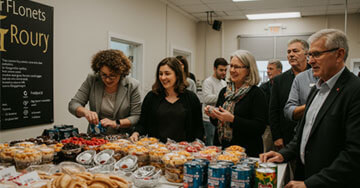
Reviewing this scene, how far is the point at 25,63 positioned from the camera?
3051mm

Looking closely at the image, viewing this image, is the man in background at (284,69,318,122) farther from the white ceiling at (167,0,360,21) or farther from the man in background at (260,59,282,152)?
the white ceiling at (167,0,360,21)

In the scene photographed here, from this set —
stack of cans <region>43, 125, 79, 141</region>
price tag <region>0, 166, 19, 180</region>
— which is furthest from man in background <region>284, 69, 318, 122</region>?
price tag <region>0, 166, 19, 180</region>

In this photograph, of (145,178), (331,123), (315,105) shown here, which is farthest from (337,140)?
(145,178)

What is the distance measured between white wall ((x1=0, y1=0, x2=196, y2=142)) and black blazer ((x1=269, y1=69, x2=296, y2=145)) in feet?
7.99

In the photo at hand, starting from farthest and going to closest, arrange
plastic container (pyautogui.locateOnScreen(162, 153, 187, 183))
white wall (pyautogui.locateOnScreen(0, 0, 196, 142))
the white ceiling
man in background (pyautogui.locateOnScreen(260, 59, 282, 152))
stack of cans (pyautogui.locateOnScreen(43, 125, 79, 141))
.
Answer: the white ceiling, man in background (pyautogui.locateOnScreen(260, 59, 282, 152)), white wall (pyautogui.locateOnScreen(0, 0, 196, 142)), stack of cans (pyautogui.locateOnScreen(43, 125, 79, 141)), plastic container (pyautogui.locateOnScreen(162, 153, 187, 183))

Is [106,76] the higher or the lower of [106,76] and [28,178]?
the higher

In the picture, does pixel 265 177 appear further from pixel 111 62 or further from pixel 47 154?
pixel 111 62

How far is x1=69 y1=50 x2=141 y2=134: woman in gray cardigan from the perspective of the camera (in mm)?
2404

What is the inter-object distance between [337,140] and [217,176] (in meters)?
0.67

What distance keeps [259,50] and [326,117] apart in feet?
20.9

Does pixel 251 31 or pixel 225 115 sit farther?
pixel 251 31

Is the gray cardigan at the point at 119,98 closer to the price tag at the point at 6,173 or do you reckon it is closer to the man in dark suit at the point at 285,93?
the price tag at the point at 6,173

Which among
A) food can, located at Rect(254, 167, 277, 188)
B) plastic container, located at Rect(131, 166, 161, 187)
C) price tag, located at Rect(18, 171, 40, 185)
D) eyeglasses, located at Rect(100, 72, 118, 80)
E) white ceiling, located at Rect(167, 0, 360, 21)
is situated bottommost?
plastic container, located at Rect(131, 166, 161, 187)

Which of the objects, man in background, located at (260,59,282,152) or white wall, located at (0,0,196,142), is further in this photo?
man in background, located at (260,59,282,152)
